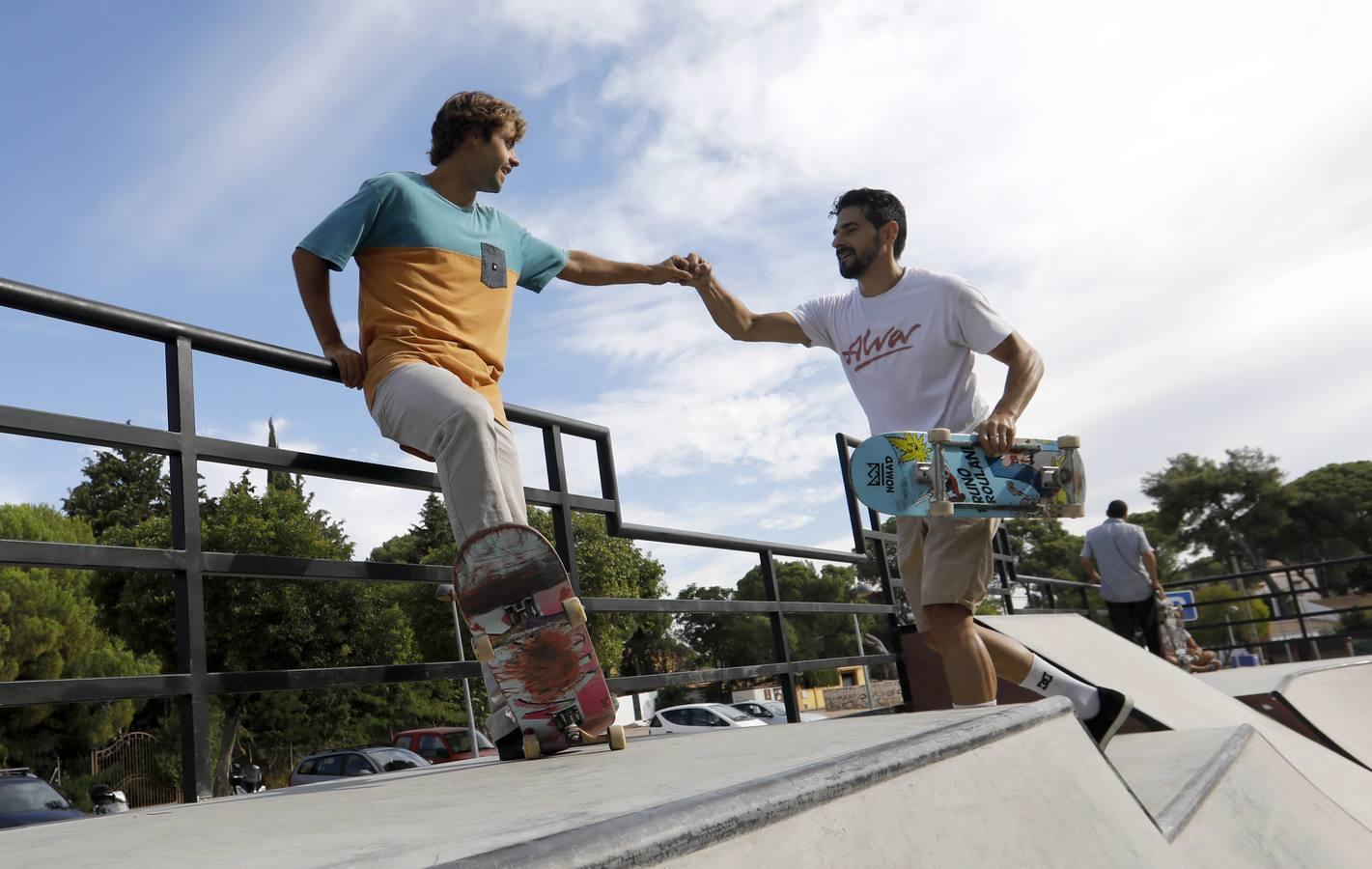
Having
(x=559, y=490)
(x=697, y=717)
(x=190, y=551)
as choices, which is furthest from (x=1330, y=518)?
(x=190, y=551)

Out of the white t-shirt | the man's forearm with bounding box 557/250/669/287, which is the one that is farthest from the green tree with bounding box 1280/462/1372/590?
the man's forearm with bounding box 557/250/669/287

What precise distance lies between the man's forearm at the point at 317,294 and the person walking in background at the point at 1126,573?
8042mm

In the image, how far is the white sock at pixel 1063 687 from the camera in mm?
3314

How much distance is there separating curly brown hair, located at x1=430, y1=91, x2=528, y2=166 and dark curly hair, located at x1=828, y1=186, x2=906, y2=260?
1.44 m

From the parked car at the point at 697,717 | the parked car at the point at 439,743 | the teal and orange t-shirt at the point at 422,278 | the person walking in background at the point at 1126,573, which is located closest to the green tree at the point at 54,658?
the parked car at the point at 439,743

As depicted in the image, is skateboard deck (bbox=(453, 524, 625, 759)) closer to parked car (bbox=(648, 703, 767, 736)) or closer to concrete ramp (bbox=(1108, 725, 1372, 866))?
concrete ramp (bbox=(1108, 725, 1372, 866))

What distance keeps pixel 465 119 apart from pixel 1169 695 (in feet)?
13.0

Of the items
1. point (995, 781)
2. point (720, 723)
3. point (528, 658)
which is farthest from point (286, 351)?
point (720, 723)

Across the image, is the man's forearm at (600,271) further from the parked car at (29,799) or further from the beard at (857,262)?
the parked car at (29,799)

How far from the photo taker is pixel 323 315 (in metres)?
2.84

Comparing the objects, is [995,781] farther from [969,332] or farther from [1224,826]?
[969,332]

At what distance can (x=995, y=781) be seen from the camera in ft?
5.06

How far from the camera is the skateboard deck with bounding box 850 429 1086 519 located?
3.31 m

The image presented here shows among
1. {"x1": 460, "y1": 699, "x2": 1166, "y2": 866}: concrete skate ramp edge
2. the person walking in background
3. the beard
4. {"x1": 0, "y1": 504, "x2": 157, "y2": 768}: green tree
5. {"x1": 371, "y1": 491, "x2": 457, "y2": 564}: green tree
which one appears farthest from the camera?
{"x1": 371, "y1": 491, "x2": 457, "y2": 564}: green tree
